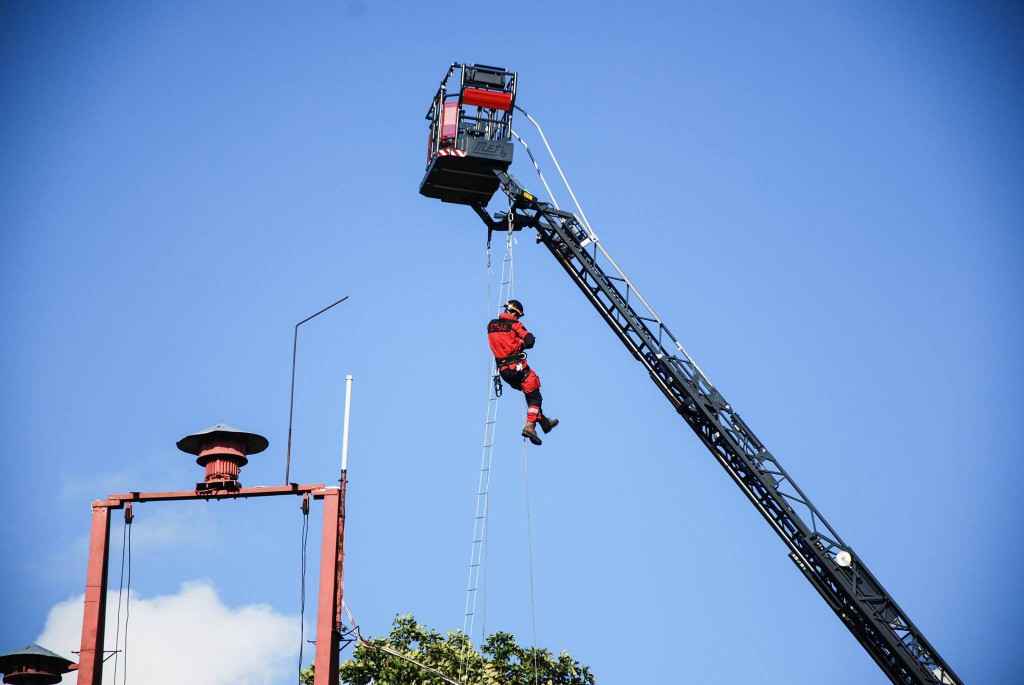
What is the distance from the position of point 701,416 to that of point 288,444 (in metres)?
8.22

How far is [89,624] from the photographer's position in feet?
77.8

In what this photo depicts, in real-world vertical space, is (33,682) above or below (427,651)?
below

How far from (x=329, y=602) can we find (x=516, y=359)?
21.1ft

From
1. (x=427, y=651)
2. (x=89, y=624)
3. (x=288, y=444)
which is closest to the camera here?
(x=89, y=624)

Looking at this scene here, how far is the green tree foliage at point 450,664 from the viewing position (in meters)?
36.6

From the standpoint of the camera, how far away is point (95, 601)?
23.9m

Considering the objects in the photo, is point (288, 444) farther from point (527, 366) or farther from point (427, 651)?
point (427, 651)

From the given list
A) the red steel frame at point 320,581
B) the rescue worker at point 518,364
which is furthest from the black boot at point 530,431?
the red steel frame at point 320,581

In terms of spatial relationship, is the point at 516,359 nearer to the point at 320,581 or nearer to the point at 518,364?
the point at 518,364

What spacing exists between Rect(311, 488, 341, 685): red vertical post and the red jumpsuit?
197 inches

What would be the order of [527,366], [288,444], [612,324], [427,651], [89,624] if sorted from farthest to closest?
[427,651]
[612,324]
[527,366]
[288,444]
[89,624]

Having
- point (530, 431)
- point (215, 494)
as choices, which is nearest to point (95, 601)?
point (215, 494)

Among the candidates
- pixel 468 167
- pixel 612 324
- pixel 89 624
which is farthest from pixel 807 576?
pixel 89 624

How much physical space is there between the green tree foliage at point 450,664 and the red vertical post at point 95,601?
12.5 metres
